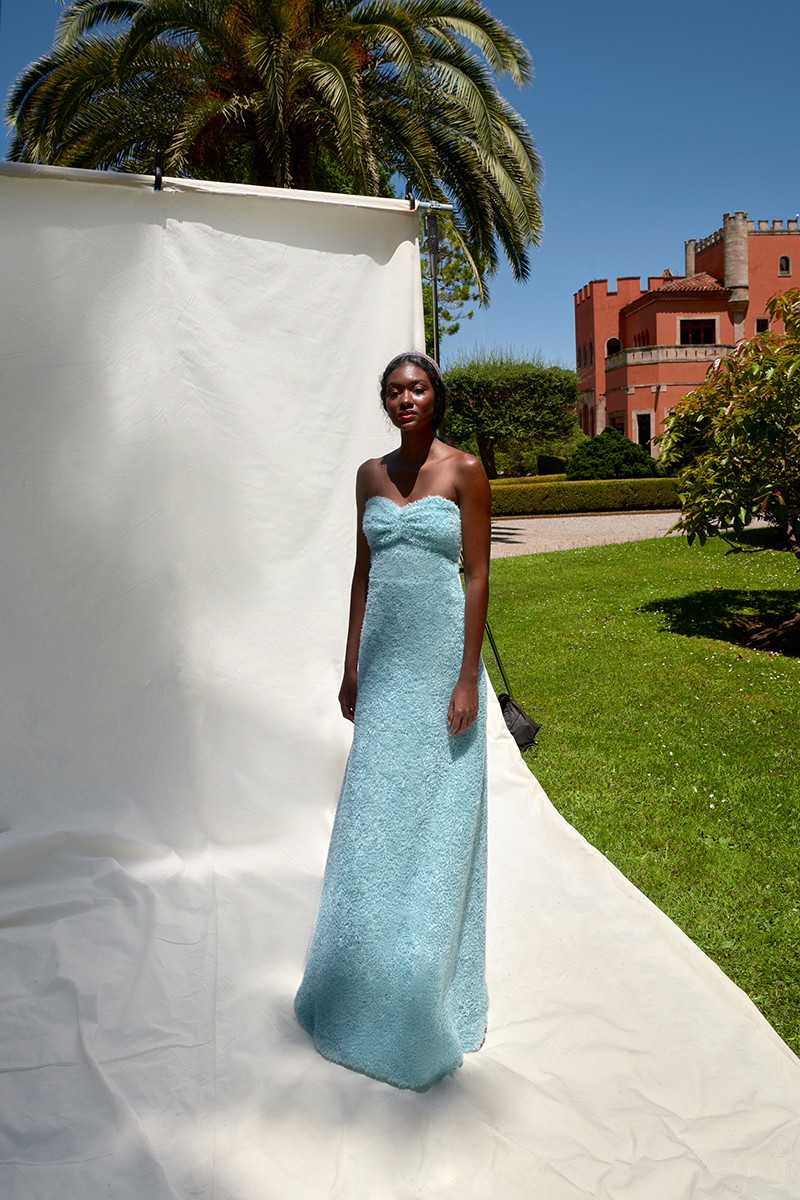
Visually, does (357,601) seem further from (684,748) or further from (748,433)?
(748,433)

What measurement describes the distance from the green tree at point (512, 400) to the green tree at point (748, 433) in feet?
56.0

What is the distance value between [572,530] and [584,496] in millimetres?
4200

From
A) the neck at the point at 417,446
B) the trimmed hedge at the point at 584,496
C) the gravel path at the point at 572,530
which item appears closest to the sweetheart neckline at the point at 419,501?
the neck at the point at 417,446

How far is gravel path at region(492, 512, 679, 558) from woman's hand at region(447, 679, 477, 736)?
39.7 feet

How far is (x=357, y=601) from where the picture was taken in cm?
283

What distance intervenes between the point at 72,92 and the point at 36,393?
7898 mm

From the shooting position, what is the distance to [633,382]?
37000mm

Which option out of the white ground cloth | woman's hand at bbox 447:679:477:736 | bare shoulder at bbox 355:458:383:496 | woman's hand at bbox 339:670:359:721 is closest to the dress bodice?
bare shoulder at bbox 355:458:383:496

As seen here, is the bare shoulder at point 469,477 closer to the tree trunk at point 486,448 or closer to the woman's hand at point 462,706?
the woman's hand at point 462,706

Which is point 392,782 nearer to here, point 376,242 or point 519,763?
point 519,763

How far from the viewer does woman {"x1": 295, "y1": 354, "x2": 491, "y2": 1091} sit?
2480 millimetres

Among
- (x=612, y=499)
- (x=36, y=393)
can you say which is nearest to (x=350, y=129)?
(x=36, y=393)

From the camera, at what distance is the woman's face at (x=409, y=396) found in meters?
2.61

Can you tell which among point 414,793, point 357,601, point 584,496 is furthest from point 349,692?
point 584,496
